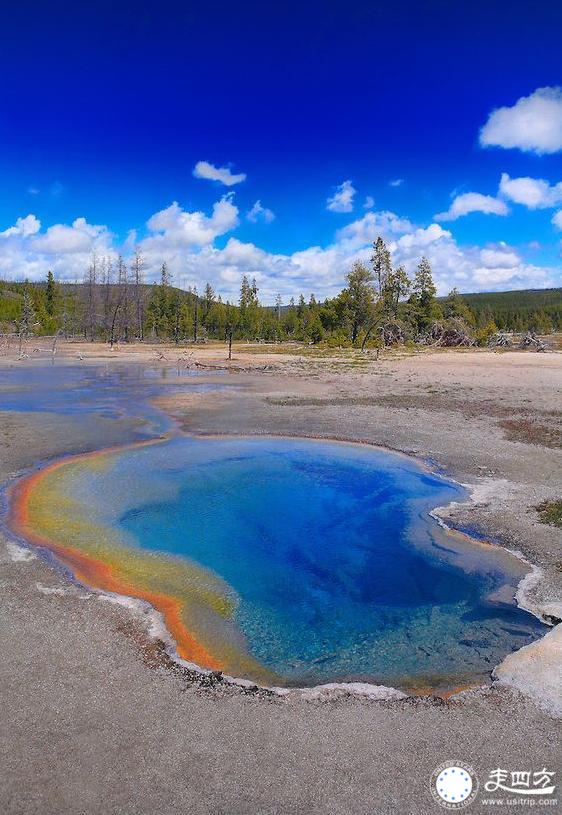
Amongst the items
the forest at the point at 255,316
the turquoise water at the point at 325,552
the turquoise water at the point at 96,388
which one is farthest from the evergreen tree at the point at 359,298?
the turquoise water at the point at 325,552

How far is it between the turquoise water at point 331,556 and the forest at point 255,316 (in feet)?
165

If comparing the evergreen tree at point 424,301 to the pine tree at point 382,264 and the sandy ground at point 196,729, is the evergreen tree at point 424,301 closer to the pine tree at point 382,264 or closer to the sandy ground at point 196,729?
the pine tree at point 382,264

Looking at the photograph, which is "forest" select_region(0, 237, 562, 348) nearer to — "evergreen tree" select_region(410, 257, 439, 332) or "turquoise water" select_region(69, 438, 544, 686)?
"evergreen tree" select_region(410, 257, 439, 332)

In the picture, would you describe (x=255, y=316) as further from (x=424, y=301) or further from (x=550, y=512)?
(x=550, y=512)

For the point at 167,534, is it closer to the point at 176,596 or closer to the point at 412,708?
the point at 176,596

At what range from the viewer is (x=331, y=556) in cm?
1077

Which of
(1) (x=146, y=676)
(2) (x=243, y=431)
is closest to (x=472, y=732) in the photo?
(1) (x=146, y=676)

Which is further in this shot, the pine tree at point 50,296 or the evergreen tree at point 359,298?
the pine tree at point 50,296

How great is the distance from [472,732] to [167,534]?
729cm

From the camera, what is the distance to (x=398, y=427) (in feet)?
68.7

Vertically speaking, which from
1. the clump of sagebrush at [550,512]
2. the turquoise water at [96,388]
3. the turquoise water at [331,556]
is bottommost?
the turquoise water at [331,556]

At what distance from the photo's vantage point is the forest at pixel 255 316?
242ft

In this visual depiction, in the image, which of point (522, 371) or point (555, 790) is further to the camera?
point (522, 371)

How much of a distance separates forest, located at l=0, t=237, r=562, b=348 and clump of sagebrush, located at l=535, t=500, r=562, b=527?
2087 inches
